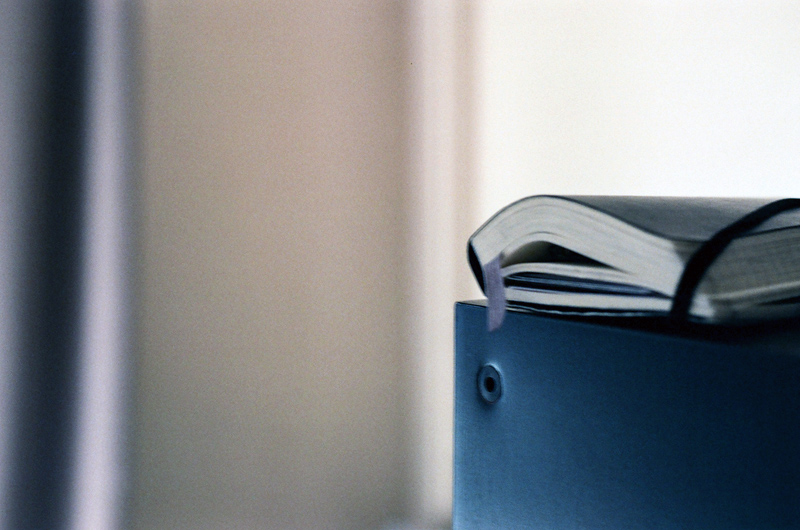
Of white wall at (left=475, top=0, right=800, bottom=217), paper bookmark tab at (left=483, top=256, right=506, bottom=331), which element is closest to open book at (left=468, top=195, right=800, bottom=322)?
paper bookmark tab at (left=483, top=256, right=506, bottom=331)

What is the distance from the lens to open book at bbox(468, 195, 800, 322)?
0.32 metres

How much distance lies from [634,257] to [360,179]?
1.14 meters

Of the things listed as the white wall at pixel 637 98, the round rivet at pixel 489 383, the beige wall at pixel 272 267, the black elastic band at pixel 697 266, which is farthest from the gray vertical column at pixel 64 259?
the black elastic band at pixel 697 266

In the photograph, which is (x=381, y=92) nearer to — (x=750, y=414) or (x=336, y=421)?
(x=336, y=421)

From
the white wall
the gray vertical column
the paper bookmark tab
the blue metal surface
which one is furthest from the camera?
the white wall

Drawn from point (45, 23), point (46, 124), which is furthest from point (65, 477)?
point (45, 23)

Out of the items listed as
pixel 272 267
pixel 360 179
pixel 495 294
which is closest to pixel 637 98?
pixel 360 179

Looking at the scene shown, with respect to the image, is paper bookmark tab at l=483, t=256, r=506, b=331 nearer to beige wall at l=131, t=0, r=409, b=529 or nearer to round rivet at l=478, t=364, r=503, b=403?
round rivet at l=478, t=364, r=503, b=403

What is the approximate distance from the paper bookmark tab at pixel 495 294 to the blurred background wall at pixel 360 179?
0.94m

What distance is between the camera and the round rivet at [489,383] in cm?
42

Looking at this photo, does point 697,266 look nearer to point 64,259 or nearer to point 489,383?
point 489,383

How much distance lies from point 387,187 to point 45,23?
713 mm

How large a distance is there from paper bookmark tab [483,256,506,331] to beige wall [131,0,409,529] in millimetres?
945

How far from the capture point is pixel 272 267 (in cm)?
134
